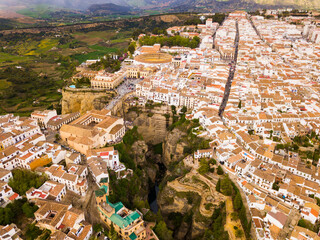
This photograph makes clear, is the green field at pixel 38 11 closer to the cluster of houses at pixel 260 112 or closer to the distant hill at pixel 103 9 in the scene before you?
the distant hill at pixel 103 9

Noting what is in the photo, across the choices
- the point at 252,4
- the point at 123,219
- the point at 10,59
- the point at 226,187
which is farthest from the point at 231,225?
the point at 252,4

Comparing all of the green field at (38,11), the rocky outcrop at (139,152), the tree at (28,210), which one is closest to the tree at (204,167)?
the rocky outcrop at (139,152)

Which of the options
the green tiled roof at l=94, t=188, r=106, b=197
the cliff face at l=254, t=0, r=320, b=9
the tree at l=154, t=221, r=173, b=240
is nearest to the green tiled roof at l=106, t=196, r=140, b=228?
the green tiled roof at l=94, t=188, r=106, b=197

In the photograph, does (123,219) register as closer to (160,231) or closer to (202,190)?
(160,231)

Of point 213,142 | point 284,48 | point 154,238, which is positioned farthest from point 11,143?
point 284,48

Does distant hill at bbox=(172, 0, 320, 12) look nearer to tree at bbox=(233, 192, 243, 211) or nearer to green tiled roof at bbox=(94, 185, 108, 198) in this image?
tree at bbox=(233, 192, 243, 211)

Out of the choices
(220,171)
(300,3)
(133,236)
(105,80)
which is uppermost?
(300,3)
